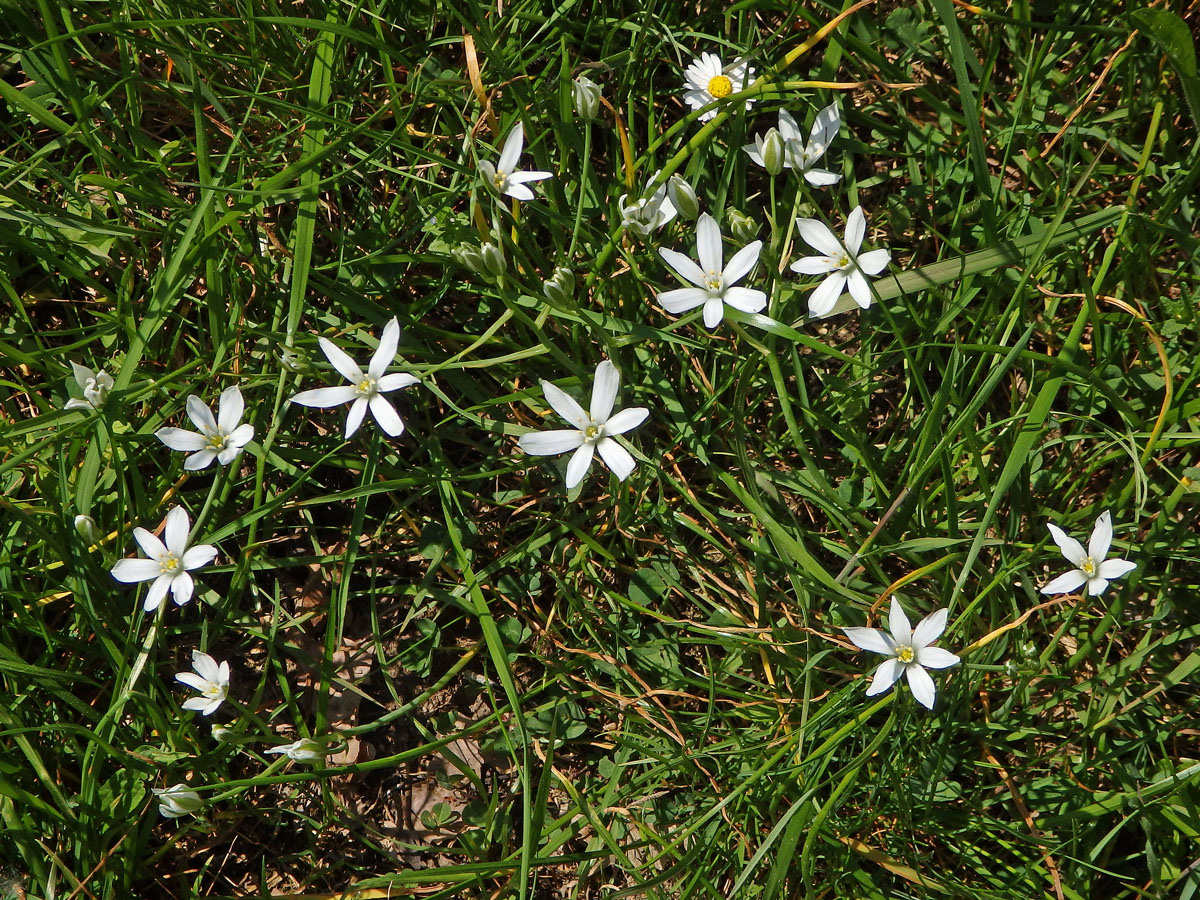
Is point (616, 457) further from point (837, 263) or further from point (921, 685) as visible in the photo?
point (921, 685)

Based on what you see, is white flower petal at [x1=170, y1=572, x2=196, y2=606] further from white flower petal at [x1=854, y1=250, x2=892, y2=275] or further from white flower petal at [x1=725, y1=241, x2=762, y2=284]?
white flower petal at [x1=854, y1=250, x2=892, y2=275]

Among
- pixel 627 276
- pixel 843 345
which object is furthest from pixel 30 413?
pixel 843 345

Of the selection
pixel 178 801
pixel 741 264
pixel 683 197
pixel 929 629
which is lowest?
pixel 178 801

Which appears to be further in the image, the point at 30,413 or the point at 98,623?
the point at 30,413

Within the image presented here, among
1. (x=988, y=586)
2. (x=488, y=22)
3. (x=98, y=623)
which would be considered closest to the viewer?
(x=988, y=586)

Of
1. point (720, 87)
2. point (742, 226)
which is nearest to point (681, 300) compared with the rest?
point (742, 226)

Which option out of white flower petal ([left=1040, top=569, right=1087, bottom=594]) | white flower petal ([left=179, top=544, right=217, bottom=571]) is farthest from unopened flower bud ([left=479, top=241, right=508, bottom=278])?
white flower petal ([left=1040, top=569, right=1087, bottom=594])

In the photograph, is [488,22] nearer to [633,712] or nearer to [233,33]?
[233,33]
